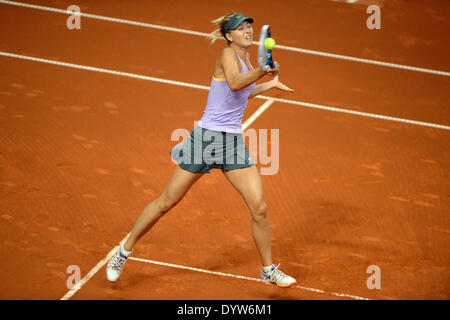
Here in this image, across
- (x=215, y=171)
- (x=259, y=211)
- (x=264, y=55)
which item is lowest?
(x=215, y=171)

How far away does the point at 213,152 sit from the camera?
584 centimetres

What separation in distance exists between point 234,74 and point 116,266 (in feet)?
6.49

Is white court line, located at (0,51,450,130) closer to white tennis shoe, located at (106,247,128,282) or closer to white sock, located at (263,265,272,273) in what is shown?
white sock, located at (263,265,272,273)

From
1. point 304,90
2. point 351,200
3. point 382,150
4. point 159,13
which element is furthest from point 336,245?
point 159,13

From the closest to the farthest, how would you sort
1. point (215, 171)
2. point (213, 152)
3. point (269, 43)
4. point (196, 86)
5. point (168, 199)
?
point (269, 43), point (213, 152), point (168, 199), point (215, 171), point (196, 86)

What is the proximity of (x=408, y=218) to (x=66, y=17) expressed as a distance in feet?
23.4

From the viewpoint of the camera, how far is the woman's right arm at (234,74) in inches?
212

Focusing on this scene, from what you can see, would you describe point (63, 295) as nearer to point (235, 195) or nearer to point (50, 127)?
point (235, 195)

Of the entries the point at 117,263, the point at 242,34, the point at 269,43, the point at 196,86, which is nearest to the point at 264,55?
the point at 269,43

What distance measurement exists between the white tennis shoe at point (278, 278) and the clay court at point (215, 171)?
0.11 metres

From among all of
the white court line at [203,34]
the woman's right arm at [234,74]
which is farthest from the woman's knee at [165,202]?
the white court line at [203,34]

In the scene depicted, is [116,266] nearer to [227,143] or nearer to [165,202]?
[165,202]

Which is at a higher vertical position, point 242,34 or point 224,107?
point 242,34

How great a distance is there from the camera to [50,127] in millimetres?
8828
